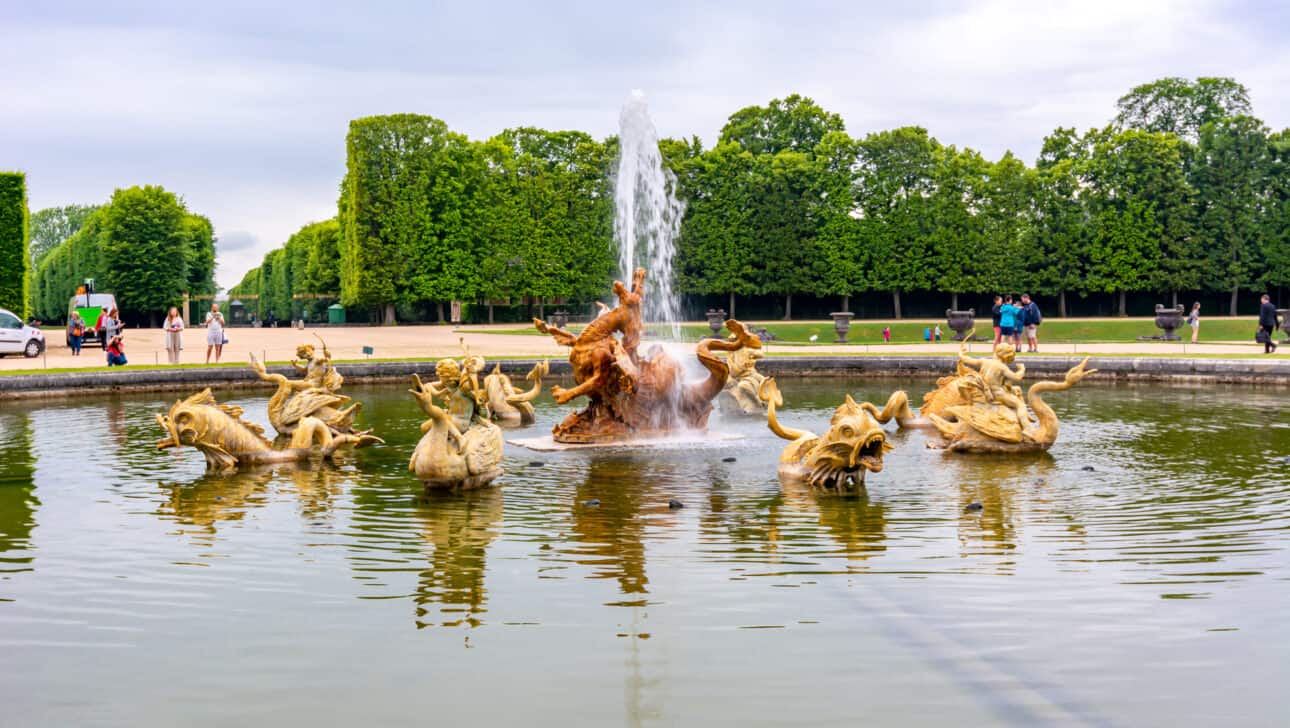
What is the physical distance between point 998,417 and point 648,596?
8.27 meters

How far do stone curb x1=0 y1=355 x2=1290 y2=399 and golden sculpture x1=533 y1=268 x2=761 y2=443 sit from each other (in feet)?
39.0

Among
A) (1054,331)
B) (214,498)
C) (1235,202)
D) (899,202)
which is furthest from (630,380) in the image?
(1235,202)

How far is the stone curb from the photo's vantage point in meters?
23.5

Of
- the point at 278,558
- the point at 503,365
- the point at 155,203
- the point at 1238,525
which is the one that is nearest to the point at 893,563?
the point at 1238,525

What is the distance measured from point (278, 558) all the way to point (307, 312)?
7208 centimetres

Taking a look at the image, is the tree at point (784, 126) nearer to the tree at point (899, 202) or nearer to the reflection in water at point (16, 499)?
the tree at point (899, 202)

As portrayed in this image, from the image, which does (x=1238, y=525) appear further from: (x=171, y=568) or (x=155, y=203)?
(x=155, y=203)

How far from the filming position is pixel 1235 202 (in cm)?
5709

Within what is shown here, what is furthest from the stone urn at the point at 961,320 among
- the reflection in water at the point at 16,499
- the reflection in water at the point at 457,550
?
the reflection in water at the point at 457,550

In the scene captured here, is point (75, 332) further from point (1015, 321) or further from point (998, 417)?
point (998, 417)

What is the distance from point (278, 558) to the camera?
883 cm

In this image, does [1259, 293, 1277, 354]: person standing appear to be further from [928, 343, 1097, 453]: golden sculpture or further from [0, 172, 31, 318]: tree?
[0, 172, 31, 318]: tree

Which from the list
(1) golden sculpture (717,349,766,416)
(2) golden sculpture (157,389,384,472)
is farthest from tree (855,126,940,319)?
(2) golden sculpture (157,389,384,472)

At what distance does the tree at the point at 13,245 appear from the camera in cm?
4453
